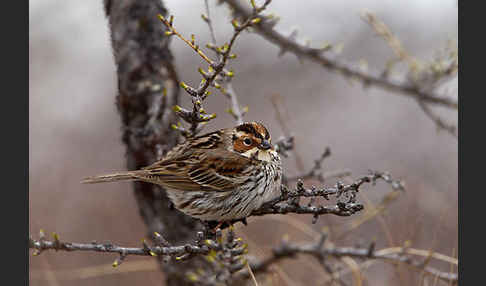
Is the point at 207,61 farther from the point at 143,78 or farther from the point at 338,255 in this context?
the point at 338,255

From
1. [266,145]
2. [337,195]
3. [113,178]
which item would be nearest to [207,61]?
[337,195]

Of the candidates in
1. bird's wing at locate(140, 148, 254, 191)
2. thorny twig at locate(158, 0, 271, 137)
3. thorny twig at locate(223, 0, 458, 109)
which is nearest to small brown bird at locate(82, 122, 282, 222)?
bird's wing at locate(140, 148, 254, 191)

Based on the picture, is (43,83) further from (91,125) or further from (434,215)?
(434,215)

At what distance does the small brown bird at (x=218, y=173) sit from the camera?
9.85 ft

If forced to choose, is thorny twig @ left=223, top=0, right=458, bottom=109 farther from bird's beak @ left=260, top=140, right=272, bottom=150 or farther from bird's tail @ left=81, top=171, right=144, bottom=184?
bird's tail @ left=81, top=171, right=144, bottom=184

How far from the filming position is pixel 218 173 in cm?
312

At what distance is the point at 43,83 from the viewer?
7.38 m

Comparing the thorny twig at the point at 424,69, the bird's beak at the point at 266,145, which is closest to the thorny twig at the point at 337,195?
the bird's beak at the point at 266,145

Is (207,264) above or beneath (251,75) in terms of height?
beneath

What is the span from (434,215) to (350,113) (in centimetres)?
383

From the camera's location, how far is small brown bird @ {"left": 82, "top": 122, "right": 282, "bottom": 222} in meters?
3.00

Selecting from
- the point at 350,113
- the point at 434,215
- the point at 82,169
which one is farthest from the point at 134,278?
the point at 350,113

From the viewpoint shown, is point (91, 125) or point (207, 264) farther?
point (91, 125)

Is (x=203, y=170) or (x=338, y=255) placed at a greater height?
(x=203, y=170)
